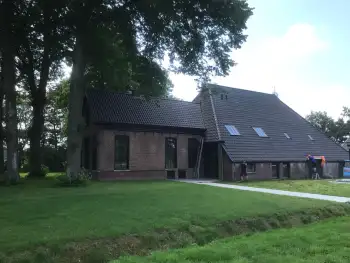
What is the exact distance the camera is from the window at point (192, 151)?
25.7 m

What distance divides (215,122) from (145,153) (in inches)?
238

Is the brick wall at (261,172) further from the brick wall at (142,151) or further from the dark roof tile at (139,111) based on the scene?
the dark roof tile at (139,111)

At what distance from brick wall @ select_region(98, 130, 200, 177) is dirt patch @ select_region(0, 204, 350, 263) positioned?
547 inches

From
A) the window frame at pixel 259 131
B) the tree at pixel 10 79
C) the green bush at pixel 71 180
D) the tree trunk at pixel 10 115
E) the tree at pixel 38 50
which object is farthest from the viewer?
the window frame at pixel 259 131

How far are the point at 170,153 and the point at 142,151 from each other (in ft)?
7.94

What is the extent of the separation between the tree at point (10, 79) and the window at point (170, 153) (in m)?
10.4

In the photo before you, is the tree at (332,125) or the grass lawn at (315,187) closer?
the grass lawn at (315,187)

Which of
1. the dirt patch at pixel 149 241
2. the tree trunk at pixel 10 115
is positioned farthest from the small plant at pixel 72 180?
the dirt patch at pixel 149 241

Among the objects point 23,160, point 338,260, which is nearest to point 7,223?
point 338,260

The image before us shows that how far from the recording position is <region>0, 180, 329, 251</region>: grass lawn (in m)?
6.99

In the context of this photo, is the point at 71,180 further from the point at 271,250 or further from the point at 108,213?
the point at 271,250

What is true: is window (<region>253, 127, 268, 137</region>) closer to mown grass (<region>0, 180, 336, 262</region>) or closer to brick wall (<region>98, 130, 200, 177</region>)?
brick wall (<region>98, 130, 200, 177</region>)

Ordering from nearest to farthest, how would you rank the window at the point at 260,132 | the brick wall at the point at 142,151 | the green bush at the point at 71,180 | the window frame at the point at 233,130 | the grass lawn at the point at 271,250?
the grass lawn at the point at 271,250
the green bush at the point at 71,180
the brick wall at the point at 142,151
the window frame at the point at 233,130
the window at the point at 260,132

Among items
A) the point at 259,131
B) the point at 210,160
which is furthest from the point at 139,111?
the point at 259,131
